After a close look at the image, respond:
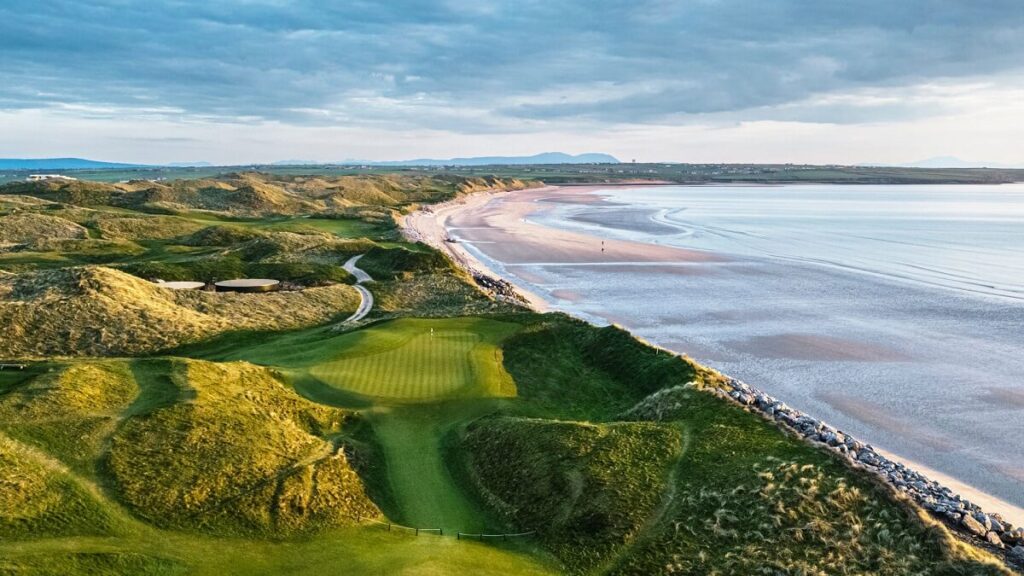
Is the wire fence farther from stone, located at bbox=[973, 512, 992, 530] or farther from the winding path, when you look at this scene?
the winding path

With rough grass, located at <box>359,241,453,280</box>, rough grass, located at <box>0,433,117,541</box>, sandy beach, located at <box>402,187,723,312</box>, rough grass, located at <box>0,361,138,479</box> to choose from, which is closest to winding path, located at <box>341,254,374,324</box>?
rough grass, located at <box>359,241,453,280</box>

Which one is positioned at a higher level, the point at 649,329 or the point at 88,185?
the point at 88,185

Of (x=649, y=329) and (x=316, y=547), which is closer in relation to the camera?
(x=316, y=547)

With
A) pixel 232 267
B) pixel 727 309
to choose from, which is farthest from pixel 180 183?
pixel 727 309

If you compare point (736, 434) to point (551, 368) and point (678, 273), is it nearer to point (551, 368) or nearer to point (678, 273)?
point (551, 368)

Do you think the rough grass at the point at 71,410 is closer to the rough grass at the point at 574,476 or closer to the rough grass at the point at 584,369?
the rough grass at the point at 574,476

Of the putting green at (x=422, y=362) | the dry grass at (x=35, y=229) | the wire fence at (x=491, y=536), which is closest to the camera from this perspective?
the wire fence at (x=491, y=536)

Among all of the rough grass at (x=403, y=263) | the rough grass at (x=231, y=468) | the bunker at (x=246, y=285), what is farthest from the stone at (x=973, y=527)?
the rough grass at (x=403, y=263)
